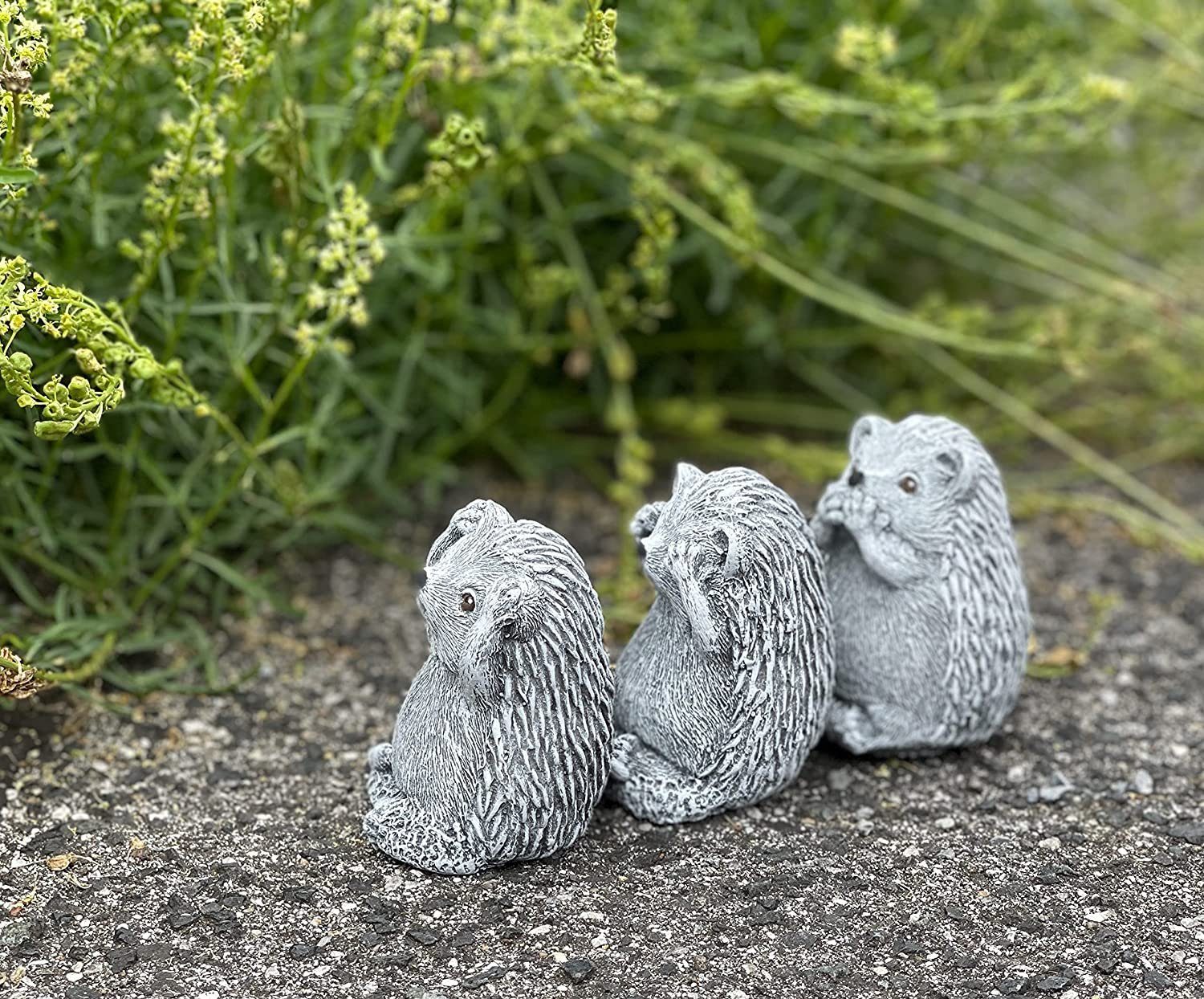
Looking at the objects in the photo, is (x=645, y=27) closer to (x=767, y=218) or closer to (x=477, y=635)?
(x=767, y=218)

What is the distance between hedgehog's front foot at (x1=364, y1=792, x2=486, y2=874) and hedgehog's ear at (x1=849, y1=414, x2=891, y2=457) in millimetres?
729

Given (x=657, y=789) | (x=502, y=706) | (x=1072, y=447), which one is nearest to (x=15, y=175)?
(x=502, y=706)

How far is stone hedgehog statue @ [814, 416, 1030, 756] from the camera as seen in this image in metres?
2.07

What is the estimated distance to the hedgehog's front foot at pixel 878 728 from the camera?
Result: 83.1 inches

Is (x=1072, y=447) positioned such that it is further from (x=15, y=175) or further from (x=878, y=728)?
(x=15, y=175)

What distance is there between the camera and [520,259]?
2.83m

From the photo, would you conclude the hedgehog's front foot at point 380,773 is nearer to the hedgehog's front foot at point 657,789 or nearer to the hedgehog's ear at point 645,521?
the hedgehog's front foot at point 657,789

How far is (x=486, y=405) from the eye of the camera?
10.3ft

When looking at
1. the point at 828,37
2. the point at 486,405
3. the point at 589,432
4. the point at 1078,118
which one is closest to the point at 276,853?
the point at 486,405

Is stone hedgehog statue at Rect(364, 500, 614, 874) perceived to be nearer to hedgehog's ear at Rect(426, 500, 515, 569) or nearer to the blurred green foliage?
hedgehog's ear at Rect(426, 500, 515, 569)

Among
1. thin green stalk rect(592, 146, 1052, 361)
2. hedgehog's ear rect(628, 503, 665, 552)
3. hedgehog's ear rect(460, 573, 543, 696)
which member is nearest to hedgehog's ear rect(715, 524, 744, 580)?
hedgehog's ear rect(628, 503, 665, 552)

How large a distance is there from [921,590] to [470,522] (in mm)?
614

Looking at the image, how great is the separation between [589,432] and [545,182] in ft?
2.13

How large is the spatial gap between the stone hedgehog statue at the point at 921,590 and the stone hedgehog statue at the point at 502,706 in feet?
1.31
